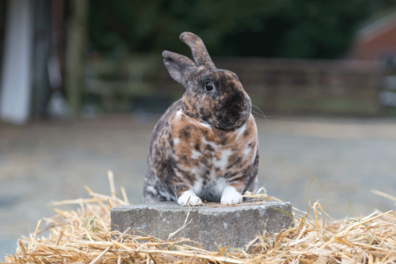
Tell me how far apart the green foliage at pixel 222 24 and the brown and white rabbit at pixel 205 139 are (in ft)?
33.9

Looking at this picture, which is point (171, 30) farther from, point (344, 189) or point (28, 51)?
point (344, 189)

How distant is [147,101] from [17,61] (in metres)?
3.68

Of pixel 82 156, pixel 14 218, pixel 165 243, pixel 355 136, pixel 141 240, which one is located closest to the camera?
pixel 165 243

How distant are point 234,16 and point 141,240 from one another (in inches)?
476

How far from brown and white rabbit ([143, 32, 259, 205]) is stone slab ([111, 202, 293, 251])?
8 centimetres

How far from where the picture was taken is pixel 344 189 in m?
4.53

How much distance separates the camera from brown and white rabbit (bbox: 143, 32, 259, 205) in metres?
1.81

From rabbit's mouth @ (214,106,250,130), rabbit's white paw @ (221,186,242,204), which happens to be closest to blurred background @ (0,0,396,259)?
rabbit's white paw @ (221,186,242,204)

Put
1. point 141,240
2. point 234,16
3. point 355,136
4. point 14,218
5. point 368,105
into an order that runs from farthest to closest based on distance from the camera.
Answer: point 234,16, point 368,105, point 355,136, point 14,218, point 141,240

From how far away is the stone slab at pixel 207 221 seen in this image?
1.87m


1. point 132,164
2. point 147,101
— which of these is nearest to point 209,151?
point 132,164


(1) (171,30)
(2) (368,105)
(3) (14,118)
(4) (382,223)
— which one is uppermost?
(1) (171,30)

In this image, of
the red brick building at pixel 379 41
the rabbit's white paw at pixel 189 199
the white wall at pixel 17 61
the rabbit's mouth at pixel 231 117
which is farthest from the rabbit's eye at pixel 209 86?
the red brick building at pixel 379 41

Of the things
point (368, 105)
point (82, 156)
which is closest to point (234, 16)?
point (368, 105)
